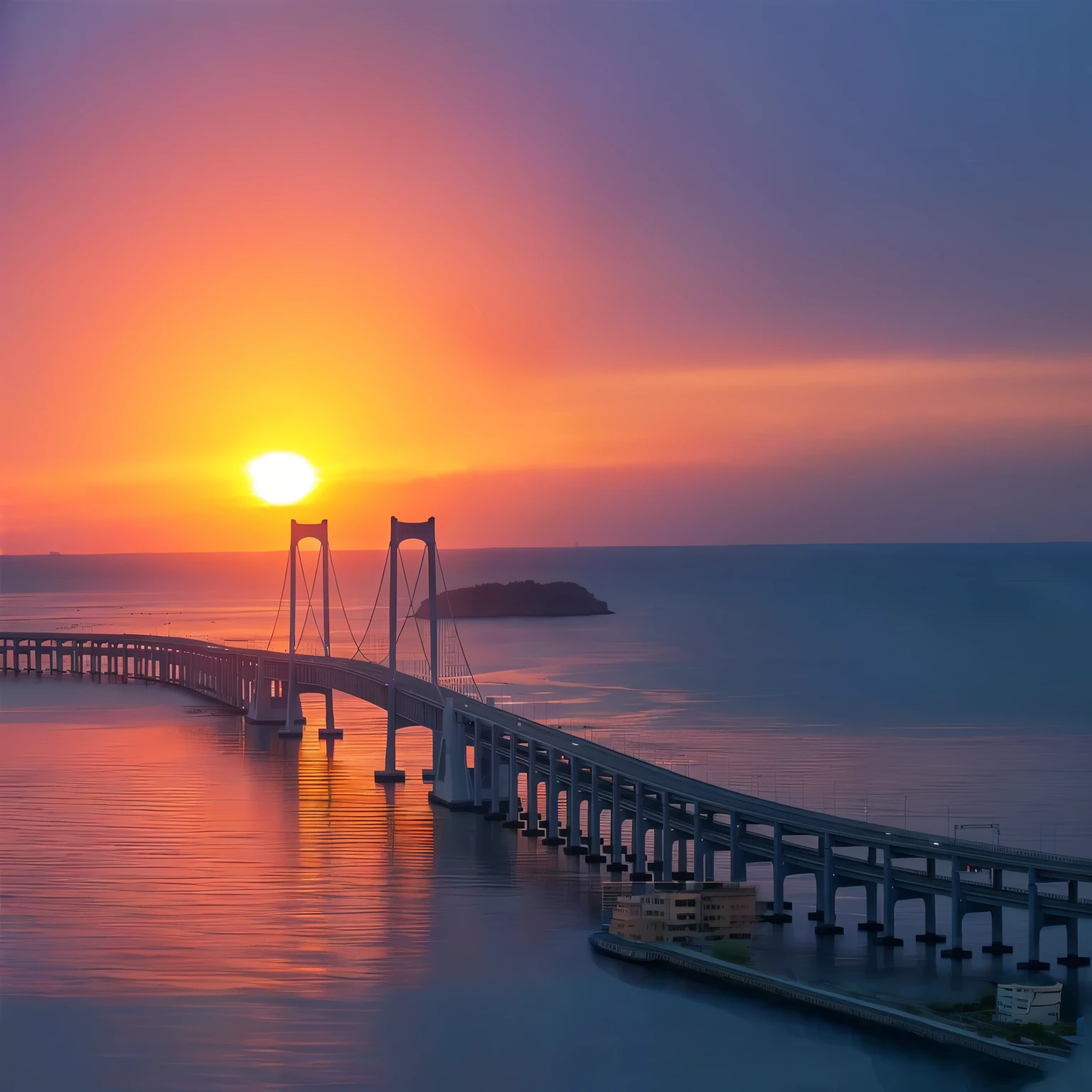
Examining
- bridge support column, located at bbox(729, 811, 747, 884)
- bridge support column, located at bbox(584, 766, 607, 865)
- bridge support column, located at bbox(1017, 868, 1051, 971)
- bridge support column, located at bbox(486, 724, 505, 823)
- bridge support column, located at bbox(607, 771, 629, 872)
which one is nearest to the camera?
bridge support column, located at bbox(1017, 868, 1051, 971)

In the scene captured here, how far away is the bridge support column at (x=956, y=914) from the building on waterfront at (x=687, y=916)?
136 inches

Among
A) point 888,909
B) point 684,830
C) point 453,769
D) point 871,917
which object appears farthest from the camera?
point 453,769

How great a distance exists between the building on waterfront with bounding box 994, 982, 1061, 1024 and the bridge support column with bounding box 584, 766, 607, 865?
13460 mm

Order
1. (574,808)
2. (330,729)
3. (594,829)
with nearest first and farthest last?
(594,829)
(574,808)
(330,729)

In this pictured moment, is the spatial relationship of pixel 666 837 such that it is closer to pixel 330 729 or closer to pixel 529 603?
pixel 330 729

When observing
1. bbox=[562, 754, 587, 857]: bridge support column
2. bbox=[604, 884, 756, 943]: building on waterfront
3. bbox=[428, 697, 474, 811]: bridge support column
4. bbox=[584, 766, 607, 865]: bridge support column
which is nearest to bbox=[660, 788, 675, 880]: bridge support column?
bbox=[584, 766, 607, 865]: bridge support column

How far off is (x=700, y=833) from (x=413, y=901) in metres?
5.86

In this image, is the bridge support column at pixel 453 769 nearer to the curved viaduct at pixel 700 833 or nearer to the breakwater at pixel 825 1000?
the curved viaduct at pixel 700 833

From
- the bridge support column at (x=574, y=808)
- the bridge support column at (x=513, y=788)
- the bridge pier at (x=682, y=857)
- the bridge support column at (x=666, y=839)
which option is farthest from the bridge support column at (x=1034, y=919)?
the bridge support column at (x=513, y=788)

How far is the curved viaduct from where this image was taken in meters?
25.9

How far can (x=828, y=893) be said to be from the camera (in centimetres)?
2772

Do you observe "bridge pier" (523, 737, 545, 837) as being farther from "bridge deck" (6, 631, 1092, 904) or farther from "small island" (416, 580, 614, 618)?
"small island" (416, 580, 614, 618)

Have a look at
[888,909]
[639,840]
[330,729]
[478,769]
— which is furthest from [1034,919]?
[330,729]

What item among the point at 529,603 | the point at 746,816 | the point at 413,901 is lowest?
the point at 413,901
